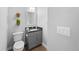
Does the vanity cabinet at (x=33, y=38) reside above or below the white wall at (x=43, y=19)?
below

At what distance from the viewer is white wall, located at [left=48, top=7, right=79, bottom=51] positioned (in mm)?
581

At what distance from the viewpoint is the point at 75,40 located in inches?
23.2

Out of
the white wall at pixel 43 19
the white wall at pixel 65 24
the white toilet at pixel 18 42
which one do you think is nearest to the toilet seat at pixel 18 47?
the white toilet at pixel 18 42

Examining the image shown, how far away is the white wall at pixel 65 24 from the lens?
581 mm

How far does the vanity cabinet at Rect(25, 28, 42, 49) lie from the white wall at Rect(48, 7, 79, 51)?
1.84m

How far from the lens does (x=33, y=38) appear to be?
278 cm

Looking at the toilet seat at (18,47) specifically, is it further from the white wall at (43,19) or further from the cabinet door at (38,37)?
the white wall at (43,19)

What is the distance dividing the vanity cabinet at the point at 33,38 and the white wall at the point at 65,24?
1.84 m

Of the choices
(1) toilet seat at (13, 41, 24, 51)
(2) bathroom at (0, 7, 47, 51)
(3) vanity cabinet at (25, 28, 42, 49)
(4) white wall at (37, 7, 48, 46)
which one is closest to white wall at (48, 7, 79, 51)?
(1) toilet seat at (13, 41, 24, 51)

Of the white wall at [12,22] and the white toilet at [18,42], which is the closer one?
the white toilet at [18,42]

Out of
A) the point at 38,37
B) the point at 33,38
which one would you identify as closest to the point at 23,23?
the point at 33,38

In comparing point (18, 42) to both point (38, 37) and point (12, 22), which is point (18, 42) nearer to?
point (12, 22)
